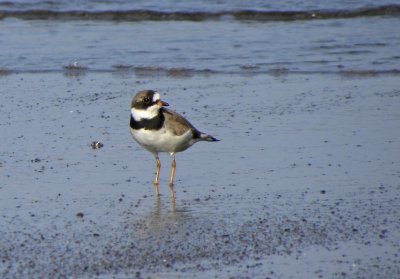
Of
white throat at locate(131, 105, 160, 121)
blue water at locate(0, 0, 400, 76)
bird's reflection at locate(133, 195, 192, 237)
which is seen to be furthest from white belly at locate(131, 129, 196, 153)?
blue water at locate(0, 0, 400, 76)

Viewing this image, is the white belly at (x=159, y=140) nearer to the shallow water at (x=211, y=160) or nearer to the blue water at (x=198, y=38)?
the shallow water at (x=211, y=160)

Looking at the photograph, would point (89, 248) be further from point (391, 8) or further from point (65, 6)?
point (65, 6)

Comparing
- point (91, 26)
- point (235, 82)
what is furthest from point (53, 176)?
point (91, 26)

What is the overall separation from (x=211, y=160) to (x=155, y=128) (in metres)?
0.65

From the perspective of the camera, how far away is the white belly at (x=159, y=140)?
24.7 ft

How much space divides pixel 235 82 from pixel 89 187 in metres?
4.27

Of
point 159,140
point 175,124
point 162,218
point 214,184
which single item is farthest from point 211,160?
point 162,218

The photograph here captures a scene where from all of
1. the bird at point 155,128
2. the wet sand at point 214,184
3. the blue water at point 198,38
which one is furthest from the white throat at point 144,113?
the blue water at point 198,38

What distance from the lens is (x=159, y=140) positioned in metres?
7.55

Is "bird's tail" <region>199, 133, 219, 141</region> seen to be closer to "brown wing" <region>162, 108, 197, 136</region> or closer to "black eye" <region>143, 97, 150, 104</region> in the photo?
"brown wing" <region>162, 108, 197, 136</region>

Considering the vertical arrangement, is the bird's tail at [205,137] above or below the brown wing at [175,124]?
below

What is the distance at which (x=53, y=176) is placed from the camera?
754 cm

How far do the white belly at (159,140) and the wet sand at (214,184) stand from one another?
244mm

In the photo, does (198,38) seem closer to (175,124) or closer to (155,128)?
(175,124)
